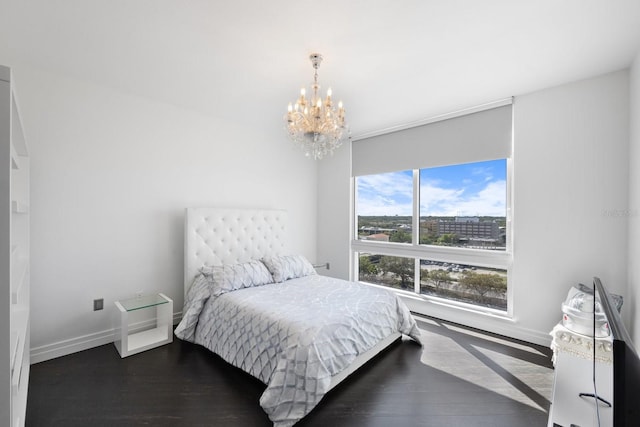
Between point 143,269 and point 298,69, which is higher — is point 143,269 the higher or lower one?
the lower one

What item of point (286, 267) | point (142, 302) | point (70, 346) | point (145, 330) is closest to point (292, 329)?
point (286, 267)

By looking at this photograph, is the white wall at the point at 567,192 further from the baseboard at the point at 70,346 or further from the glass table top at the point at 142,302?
the baseboard at the point at 70,346

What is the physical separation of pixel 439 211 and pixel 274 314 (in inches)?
99.1

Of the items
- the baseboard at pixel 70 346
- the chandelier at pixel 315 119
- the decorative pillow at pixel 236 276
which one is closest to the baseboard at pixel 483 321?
the decorative pillow at pixel 236 276

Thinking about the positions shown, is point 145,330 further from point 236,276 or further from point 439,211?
point 439,211

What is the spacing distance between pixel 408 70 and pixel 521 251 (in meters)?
2.19

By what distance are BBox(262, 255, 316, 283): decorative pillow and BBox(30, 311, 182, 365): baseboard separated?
155cm

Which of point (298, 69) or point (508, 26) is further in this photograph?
point (298, 69)

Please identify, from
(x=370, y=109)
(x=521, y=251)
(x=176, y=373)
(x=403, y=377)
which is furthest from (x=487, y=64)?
(x=176, y=373)

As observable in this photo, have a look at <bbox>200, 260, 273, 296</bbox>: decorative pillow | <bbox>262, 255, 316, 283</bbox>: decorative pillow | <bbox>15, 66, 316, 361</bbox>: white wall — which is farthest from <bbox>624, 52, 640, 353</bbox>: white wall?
<bbox>15, 66, 316, 361</bbox>: white wall

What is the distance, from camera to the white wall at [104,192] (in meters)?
2.51

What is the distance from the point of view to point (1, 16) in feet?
5.95

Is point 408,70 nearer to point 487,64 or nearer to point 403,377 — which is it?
point 487,64

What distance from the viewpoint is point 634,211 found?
228 cm
